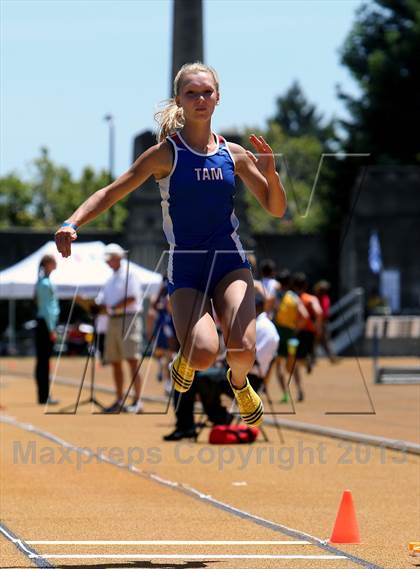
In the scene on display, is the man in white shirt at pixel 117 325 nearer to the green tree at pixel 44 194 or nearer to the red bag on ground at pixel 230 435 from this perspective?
the red bag on ground at pixel 230 435

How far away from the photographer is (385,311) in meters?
44.2

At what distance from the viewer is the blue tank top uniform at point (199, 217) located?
827cm

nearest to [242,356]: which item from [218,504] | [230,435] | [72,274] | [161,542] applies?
[161,542]

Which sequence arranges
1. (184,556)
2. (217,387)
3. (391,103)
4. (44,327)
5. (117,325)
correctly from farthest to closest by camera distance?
(391,103) < (44,327) < (117,325) < (217,387) < (184,556)

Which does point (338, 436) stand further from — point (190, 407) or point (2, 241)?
point (2, 241)

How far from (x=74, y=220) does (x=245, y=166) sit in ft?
4.10

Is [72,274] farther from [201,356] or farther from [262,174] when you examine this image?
[201,356]

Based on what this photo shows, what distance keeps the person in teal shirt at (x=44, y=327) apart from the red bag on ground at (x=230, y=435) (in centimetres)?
578

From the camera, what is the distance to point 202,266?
8.38m

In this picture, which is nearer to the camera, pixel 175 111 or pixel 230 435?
pixel 175 111

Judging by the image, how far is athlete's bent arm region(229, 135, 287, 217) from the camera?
8617mm

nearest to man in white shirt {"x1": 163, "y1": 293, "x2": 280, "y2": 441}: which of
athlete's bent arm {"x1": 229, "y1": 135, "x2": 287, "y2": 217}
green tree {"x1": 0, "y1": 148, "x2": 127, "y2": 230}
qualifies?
athlete's bent arm {"x1": 229, "y1": 135, "x2": 287, "y2": 217}

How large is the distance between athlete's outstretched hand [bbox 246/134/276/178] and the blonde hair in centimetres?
41

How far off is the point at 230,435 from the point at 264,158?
6.53 metres
